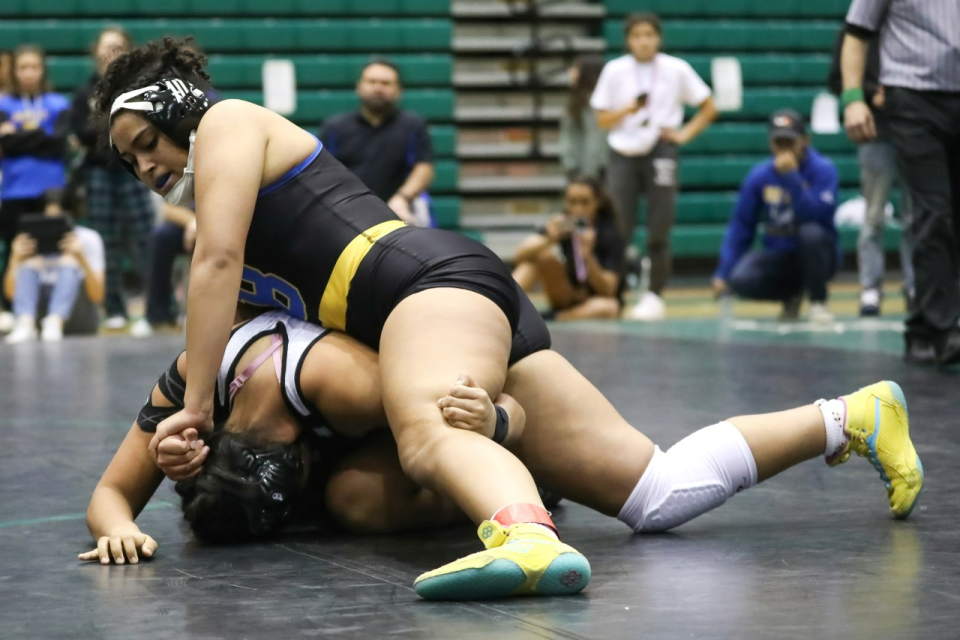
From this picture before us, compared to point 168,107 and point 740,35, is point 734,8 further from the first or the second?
point 168,107

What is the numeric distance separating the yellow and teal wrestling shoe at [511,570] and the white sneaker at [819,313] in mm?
4732

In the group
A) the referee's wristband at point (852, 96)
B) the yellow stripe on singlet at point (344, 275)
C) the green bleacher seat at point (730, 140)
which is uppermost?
the referee's wristband at point (852, 96)

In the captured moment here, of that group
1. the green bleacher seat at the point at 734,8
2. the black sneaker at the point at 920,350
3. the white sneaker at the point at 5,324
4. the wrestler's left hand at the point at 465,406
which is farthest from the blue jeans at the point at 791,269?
the wrestler's left hand at the point at 465,406

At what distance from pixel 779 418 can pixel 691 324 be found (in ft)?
13.6

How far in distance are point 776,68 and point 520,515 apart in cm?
883

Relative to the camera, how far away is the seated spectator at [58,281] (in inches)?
247

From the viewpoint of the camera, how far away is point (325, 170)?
229cm

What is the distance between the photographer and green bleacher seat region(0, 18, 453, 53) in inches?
356

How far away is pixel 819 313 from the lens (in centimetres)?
640

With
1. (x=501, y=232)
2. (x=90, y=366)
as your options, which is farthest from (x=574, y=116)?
(x=90, y=366)

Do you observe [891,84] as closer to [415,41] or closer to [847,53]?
[847,53]

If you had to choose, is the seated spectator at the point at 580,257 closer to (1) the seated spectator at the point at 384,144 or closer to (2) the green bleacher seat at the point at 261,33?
(1) the seated spectator at the point at 384,144

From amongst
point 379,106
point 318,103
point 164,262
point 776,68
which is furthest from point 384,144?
point 776,68

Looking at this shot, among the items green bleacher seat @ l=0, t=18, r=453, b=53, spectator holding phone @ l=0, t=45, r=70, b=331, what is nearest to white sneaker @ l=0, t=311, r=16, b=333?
spectator holding phone @ l=0, t=45, r=70, b=331
